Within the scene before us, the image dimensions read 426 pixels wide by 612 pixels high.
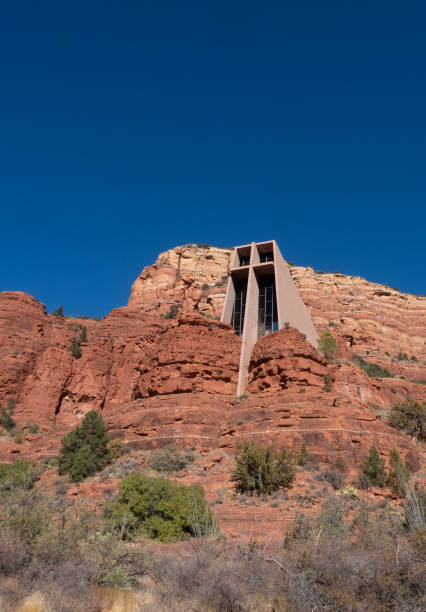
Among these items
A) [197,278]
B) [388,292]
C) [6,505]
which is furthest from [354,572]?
[388,292]

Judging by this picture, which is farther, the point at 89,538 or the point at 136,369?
the point at 136,369

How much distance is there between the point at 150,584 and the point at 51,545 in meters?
2.39

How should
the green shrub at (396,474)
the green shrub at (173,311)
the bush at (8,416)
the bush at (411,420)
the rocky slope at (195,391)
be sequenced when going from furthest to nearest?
the green shrub at (173,311), the bush at (8,416), the bush at (411,420), the rocky slope at (195,391), the green shrub at (396,474)

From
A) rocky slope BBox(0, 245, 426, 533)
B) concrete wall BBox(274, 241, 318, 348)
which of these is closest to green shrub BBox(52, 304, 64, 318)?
rocky slope BBox(0, 245, 426, 533)

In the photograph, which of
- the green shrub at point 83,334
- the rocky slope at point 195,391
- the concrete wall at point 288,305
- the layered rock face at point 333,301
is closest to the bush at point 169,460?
the rocky slope at point 195,391

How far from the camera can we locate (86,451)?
24.9 meters

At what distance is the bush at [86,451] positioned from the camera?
78.8ft

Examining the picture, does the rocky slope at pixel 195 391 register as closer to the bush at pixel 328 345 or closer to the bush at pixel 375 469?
the bush at pixel 375 469

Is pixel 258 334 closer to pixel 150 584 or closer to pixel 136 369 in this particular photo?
pixel 136 369

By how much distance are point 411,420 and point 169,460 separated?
56.1 ft

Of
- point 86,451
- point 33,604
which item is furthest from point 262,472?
point 33,604

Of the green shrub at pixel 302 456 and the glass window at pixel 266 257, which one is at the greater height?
the glass window at pixel 266 257

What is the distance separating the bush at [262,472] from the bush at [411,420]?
12.8m

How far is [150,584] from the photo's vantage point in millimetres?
10594
